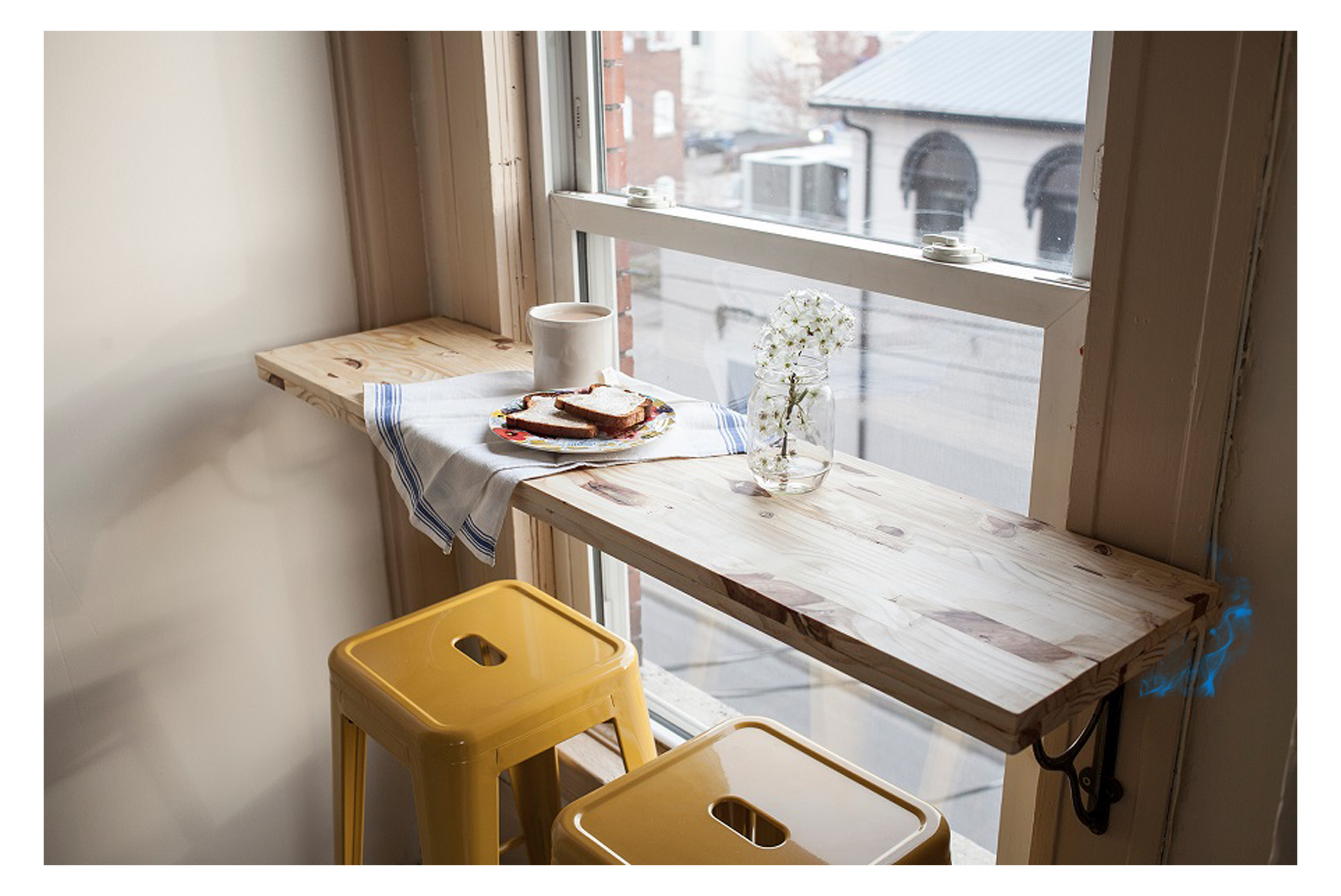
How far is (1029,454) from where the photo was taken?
130cm

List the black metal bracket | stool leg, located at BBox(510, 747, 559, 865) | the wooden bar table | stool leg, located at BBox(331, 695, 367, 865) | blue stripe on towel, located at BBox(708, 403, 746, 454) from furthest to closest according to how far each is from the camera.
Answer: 1. stool leg, located at BBox(510, 747, 559, 865)
2. stool leg, located at BBox(331, 695, 367, 865)
3. blue stripe on towel, located at BBox(708, 403, 746, 454)
4. the black metal bracket
5. the wooden bar table

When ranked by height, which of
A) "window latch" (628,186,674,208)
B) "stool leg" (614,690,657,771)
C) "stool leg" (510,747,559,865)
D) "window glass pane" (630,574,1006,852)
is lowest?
"stool leg" (510,747,559,865)

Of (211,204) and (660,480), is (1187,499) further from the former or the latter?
(211,204)

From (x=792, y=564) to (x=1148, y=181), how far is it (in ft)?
1.49

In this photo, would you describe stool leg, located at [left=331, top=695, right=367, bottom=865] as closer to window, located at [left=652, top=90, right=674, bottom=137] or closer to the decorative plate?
the decorative plate

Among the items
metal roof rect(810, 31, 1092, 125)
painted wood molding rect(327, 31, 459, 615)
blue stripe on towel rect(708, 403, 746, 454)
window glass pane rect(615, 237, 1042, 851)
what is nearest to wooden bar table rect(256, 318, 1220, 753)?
blue stripe on towel rect(708, 403, 746, 454)

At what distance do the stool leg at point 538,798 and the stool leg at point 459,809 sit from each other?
0.87 ft

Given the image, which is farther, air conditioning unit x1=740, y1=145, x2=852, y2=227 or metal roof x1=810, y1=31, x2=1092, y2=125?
air conditioning unit x1=740, y1=145, x2=852, y2=227

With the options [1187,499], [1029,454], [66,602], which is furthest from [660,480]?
[66,602]

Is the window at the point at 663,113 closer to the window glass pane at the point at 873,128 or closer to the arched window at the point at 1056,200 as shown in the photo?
the window glass pane at the point at 873,128

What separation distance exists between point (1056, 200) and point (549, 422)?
0.60 metres

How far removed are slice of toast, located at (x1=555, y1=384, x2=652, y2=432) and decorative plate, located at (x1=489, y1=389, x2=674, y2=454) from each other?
11 millimetres

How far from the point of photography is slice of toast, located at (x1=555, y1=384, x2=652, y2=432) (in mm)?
1363

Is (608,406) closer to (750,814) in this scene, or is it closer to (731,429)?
(731,429)
